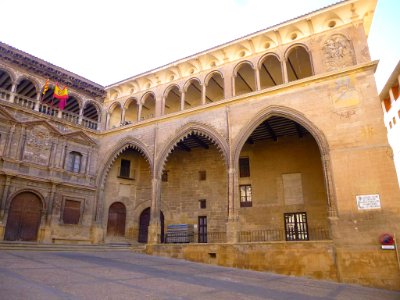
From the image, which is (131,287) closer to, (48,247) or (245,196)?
(48,247)

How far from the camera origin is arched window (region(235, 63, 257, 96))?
16.9 m

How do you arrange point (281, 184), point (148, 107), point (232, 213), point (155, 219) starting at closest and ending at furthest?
1. point (232, 213)
2. point (155, 219)
3. point (281, 184)
4. point (148, 107)

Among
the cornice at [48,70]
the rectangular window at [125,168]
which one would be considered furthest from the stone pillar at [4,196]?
the rectangular window at [125,168]

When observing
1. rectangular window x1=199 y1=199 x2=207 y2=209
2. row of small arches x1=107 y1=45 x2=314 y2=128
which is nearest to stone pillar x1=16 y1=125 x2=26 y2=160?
row of small arches x1=107 y1=45 x2=314 y2=128

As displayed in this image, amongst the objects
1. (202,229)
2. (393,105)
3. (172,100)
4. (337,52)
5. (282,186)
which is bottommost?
A: (202,229)

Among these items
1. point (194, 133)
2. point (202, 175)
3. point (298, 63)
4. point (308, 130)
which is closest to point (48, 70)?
point (194, 133)

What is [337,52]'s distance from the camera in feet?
44.6

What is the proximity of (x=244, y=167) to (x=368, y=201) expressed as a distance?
7.95 meters

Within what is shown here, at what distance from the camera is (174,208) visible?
19500mm

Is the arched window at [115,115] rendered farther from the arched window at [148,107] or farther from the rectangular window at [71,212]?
the rectangular window at [71,212]

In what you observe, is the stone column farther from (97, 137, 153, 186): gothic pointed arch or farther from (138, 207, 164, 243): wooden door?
(138, 207, 164, 243): wooden door

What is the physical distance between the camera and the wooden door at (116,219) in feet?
61.4

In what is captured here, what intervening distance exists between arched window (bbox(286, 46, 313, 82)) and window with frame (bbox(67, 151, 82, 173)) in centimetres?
1327

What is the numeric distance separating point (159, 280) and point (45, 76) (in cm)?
1471
